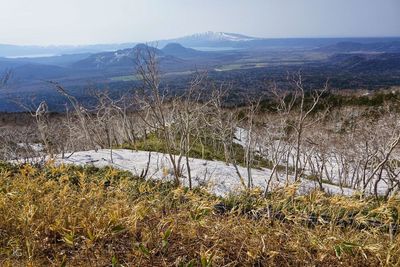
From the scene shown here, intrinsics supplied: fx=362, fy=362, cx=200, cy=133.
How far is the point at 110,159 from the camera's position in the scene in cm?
1327

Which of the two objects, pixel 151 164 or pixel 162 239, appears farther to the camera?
pixel 151 164

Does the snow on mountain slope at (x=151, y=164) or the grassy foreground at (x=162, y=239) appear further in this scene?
the snow on mountain slope at (x=151, y=164)

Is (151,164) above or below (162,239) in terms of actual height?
below

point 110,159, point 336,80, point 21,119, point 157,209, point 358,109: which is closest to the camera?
point 157,209

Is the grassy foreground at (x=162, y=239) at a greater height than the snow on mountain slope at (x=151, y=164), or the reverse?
the grassy foreground at (x=162, y=239)

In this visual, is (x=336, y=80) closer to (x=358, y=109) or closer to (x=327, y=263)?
(x=358, y=109)

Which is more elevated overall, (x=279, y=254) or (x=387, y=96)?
(x=279, y=254)

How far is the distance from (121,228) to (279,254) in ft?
4.63

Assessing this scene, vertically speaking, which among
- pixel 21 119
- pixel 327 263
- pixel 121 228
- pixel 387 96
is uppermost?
pixel 121 228

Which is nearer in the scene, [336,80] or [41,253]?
[41,253]

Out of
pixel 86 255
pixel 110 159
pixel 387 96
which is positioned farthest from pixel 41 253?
pixel 387 96

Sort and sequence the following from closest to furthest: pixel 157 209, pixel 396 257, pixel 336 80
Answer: pixel 396 257 → pixel 157 209 → pixel 336 80

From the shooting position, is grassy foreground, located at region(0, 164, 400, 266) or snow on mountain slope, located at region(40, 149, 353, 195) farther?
snow on mountain slope, located at region(40, 149, 353, 195)

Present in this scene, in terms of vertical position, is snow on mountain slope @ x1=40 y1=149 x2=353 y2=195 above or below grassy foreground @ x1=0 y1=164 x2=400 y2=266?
below
